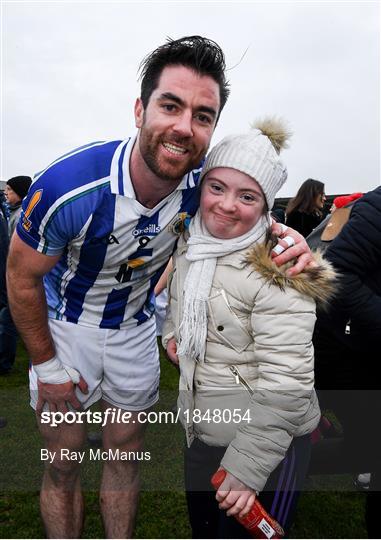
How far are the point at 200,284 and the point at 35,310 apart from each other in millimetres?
792

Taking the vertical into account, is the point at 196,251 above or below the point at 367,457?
above

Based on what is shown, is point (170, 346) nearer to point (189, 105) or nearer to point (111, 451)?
point (111, 451)

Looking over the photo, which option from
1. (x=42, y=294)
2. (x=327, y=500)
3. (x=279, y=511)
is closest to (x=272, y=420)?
(x=279, y=511)

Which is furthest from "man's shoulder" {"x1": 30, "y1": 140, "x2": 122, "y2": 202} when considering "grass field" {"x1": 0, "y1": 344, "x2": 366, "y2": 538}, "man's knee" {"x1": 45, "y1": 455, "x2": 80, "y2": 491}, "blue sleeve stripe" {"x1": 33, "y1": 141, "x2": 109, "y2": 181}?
"grass field" {"x1": 0, "y1": 344, "x2": 366, "y2": 538}

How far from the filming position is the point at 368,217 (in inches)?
84.4

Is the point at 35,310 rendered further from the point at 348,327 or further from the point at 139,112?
the point at 348,327

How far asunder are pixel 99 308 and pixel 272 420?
1006 mm

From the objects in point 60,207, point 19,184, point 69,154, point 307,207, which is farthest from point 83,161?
point 19,184

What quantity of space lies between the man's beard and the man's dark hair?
204 millimetres

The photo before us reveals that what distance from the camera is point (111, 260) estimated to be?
2.08 meters

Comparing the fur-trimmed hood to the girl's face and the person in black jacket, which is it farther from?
the person in black jacket

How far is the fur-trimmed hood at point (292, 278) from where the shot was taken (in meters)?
1.65

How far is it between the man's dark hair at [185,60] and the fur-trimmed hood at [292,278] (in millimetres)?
723

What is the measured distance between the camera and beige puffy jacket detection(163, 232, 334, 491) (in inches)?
63.2
